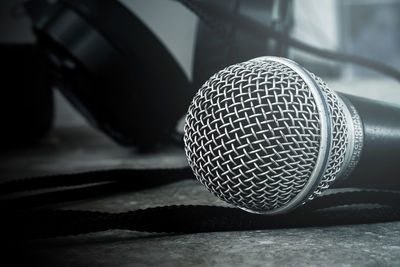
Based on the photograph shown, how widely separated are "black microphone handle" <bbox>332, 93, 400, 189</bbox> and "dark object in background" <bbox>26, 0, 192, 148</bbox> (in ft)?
1.72

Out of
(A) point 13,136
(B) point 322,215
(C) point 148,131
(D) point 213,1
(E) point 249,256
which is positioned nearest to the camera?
(E) point 249,256

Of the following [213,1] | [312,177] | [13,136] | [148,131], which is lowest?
[13,136]

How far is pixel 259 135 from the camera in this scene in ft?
1.66

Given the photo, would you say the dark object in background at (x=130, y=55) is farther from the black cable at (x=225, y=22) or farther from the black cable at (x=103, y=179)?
the black cable at (x=103, y=179)

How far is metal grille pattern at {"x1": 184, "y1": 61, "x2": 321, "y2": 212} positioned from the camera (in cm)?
50

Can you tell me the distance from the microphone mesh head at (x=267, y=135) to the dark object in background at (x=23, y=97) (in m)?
1.36

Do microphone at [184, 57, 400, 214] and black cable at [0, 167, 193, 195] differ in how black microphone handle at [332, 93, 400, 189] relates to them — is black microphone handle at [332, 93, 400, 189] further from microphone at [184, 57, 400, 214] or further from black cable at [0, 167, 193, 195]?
black cable at [0, 167, 193, 195]

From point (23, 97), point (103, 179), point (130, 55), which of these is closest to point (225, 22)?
point (130, 55)

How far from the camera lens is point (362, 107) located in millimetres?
653

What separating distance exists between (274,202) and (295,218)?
0.06 metres

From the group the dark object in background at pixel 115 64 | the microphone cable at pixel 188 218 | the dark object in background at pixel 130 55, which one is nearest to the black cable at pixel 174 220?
the microphone cable at pixel 188 218

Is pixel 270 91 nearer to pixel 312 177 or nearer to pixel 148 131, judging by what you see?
pixel 312 177

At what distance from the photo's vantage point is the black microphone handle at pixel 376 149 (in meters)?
0.64

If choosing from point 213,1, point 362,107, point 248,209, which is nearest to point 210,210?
point 248,209
